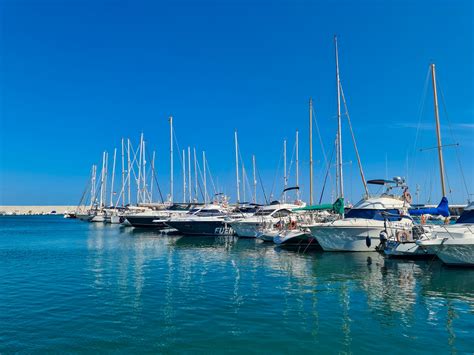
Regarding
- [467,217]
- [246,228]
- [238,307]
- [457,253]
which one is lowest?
[238,307]

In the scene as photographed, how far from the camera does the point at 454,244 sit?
1900 cm

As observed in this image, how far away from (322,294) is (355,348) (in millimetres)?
5515

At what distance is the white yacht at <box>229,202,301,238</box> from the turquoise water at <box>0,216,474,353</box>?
15.5 metres

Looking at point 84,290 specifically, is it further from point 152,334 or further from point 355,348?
point 355,348

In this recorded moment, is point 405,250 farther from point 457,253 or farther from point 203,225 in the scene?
point 203,225

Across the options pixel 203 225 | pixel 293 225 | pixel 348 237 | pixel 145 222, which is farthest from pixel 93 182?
pixel 348 237

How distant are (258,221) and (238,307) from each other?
1035 inches

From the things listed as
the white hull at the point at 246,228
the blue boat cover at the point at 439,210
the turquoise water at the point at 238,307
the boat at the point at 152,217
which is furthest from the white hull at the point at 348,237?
the boat at the point at 152,217

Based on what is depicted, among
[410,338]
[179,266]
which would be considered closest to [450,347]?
[410,338]

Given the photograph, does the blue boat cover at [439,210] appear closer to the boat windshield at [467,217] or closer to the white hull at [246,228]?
the boat windshield at [467,217]

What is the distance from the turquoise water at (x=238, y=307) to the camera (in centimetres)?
979

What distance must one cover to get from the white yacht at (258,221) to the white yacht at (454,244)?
751 inches

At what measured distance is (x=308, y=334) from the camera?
1034cm

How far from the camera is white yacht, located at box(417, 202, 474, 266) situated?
19.0 m
